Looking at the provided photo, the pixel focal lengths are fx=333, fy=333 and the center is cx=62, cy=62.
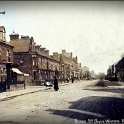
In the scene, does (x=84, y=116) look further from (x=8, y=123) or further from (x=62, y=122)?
(x=8, y=123)

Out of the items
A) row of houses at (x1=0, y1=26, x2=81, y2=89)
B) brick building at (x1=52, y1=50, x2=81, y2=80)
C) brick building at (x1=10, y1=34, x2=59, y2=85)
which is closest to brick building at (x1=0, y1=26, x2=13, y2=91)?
row of houses at (x1=0, y1=26, x2=81, y2=89)

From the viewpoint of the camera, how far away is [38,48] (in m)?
75.4

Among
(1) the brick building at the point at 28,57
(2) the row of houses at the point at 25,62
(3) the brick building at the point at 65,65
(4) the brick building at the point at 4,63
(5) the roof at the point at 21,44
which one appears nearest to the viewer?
(4) the brick building at the point at 4,63

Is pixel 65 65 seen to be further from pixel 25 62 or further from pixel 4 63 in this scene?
pixel 4 63

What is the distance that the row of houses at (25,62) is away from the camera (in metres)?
45.6

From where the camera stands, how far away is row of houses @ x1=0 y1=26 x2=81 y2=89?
1796 inches

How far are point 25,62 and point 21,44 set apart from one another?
11.8 feet

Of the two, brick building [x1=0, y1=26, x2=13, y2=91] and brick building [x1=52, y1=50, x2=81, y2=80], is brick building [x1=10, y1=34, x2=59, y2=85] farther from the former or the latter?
brick building [x1=52, y1=50, x2=81, y2=80]

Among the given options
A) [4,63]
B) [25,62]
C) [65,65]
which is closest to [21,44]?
[25,62]

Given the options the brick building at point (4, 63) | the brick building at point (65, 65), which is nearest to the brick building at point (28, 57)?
the brick building at point (4, 63)

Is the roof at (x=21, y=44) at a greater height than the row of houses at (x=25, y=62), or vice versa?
the roof at (x=21, y=44)

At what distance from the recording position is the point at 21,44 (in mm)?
64750

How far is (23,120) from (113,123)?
4.25 m

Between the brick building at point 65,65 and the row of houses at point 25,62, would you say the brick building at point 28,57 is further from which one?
the brick building at point 65,65
